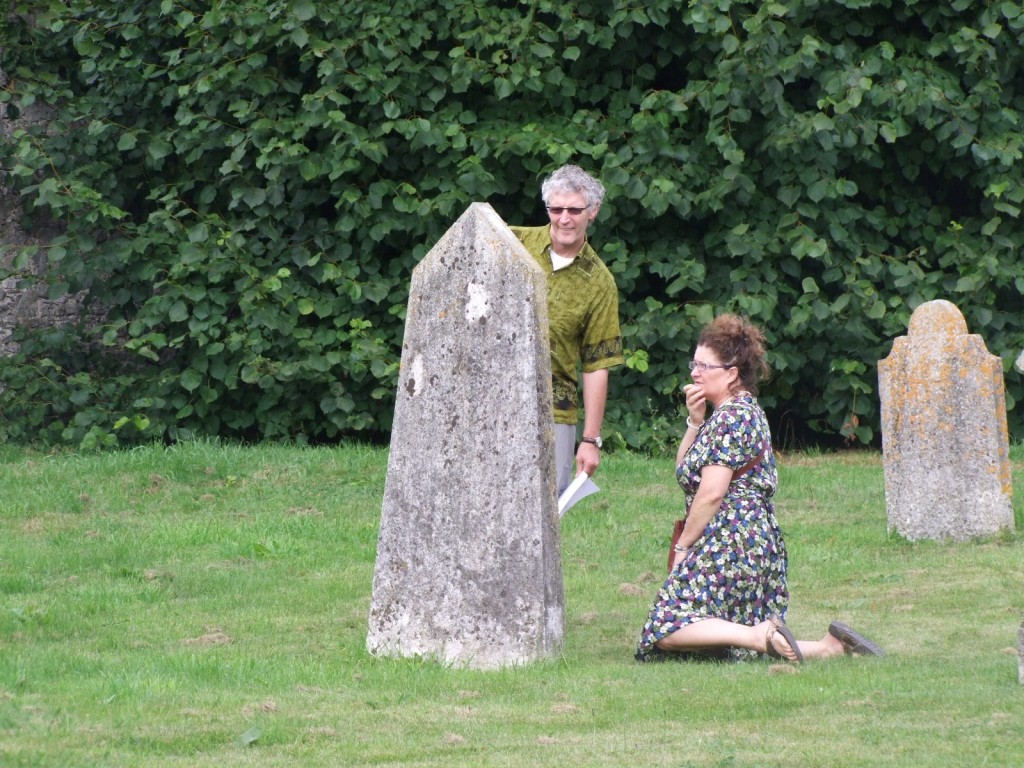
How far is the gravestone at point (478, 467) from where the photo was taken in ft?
19.6

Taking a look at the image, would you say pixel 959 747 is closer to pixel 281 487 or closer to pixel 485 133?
pixel 281 487

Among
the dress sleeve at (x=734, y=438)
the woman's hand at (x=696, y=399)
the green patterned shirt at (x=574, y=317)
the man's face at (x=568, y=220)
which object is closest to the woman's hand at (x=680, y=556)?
the dress sleeve at (x=734, y=438)

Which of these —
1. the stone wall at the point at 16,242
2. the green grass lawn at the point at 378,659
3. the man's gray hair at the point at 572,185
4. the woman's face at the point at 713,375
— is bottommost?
the green grass lawn at the point at 378,659

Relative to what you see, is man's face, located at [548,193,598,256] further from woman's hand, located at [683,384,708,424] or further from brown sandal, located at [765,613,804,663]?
brown sandal, located at [765,613,804,663]

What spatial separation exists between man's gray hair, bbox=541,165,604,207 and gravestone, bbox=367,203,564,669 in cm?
83

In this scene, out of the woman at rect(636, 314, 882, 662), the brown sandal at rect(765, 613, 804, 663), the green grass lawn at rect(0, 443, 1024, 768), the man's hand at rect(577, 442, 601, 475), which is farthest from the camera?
the man's hand at rect(577, 442, 601, 475)

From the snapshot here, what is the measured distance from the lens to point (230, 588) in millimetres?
7906

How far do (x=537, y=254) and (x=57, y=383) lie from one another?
718 cm

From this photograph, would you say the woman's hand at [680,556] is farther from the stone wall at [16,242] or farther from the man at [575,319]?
the stone wall at [16,242]

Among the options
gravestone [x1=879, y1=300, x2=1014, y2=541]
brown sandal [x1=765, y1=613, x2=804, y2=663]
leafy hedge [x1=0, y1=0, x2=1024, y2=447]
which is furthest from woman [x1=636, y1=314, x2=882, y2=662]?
leafy hedge [x1=0, y1=0, x2=1024, y2=447]

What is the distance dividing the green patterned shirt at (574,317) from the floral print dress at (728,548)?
3.00 ft

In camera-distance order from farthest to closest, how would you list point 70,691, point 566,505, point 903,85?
point 903,85 < point 566,505 < point 70,691

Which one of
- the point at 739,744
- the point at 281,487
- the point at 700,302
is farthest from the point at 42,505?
the point at 739,744

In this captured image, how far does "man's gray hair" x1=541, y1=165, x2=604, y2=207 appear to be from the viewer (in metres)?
6.87
